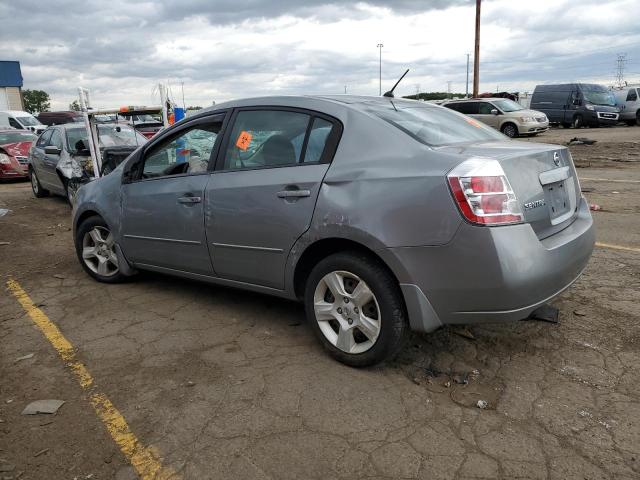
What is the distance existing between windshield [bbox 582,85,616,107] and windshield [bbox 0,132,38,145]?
917 inches

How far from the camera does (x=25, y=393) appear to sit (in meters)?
3.09

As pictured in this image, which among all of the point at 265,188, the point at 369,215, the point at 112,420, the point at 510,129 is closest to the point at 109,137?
the point at 265,188

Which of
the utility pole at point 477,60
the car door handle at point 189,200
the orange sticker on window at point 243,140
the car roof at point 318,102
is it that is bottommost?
the car door handle at point 189,200

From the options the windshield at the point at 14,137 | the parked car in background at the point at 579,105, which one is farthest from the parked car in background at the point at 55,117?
the parked car in background at the point at 579,105

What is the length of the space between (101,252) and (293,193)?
2604 mm

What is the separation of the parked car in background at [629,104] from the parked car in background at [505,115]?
7.86 m

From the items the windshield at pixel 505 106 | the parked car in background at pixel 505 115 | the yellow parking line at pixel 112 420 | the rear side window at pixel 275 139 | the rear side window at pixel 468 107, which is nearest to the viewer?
the yellow parking line at pixel 112 420

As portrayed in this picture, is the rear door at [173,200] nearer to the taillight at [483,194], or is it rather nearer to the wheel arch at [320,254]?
the wheel arch at [320,254]

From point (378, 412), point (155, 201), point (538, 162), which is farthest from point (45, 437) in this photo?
point (538, 162)

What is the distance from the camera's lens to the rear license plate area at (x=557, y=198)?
3.02m

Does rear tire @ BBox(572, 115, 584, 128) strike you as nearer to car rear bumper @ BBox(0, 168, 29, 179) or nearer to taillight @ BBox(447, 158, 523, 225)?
car rear bumper @ BBox(0, 168, 29, 179)

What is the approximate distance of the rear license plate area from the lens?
3.02 m

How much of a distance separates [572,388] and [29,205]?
10531mm

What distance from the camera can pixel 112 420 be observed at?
2.79 meters
